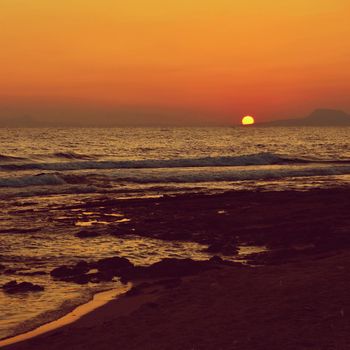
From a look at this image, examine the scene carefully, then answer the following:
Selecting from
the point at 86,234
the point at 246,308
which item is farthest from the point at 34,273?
the point at 246,308

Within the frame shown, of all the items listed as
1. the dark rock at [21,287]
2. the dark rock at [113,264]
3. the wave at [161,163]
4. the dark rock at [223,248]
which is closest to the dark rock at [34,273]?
the dark rock at [21,287]

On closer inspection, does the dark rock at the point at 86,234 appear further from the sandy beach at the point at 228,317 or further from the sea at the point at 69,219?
the sandy beach at the point at 228,317

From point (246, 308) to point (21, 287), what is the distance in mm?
4676

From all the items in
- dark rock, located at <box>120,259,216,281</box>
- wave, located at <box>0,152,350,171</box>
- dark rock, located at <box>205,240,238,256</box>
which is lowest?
dark rock, located at <box>205,240,238,256</box>

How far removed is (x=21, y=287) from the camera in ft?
39.3

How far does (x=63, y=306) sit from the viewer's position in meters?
10.9

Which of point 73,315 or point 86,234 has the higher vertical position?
point 86,234

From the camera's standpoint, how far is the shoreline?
926 cm

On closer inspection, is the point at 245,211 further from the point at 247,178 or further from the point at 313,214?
the point at 247,178

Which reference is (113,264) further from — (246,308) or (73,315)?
(246,308)

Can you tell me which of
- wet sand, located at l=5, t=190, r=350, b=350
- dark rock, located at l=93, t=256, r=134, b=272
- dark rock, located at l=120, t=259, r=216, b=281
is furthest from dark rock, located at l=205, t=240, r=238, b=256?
dark rock, located at l=93, t=256, r=134, b=272

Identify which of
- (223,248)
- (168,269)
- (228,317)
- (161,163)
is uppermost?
(161,163)

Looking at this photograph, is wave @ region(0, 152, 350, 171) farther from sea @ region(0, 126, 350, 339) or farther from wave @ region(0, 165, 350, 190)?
wave @ region(0, 165, 350, 190)

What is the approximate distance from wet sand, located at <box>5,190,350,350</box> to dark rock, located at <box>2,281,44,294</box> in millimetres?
1851
